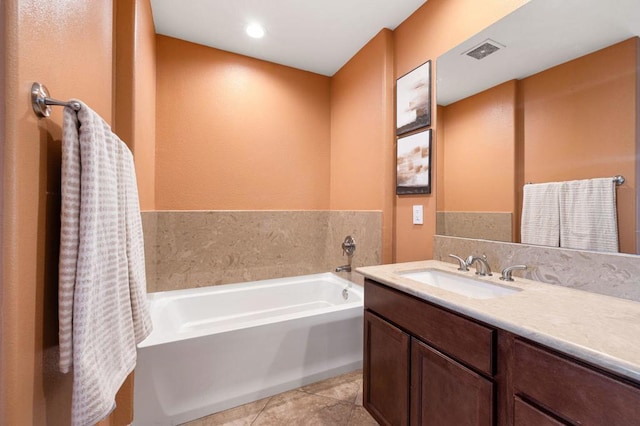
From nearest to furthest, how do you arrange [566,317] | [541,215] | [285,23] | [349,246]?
[566,317] → [541,215] → [285,23] → [349,246]

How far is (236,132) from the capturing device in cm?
247

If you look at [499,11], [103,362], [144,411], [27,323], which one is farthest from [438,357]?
[499,11]

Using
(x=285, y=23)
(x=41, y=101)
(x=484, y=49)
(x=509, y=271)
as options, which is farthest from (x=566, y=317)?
(x=285, y=23)

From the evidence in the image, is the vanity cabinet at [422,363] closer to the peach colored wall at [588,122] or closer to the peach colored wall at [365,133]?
the peach colored wall at [588,122]

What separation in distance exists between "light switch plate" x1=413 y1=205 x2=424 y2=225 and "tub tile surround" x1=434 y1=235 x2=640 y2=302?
1.40 ft

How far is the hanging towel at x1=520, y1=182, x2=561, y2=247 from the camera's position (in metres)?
1.19

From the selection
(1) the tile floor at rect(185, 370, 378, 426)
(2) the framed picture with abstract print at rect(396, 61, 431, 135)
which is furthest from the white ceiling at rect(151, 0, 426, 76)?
(1) the tile floor at rect(185, 370, 378, 426)

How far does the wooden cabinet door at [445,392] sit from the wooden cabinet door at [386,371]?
55mm

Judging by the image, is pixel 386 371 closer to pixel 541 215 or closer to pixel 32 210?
pixel 541 215

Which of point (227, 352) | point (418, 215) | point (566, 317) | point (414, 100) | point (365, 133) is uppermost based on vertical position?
point (414, 100)

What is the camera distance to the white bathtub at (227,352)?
1445 mm

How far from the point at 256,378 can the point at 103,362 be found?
3.75 feet

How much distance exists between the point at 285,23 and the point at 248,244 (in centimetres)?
188

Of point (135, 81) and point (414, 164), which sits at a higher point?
point (135, 81)
